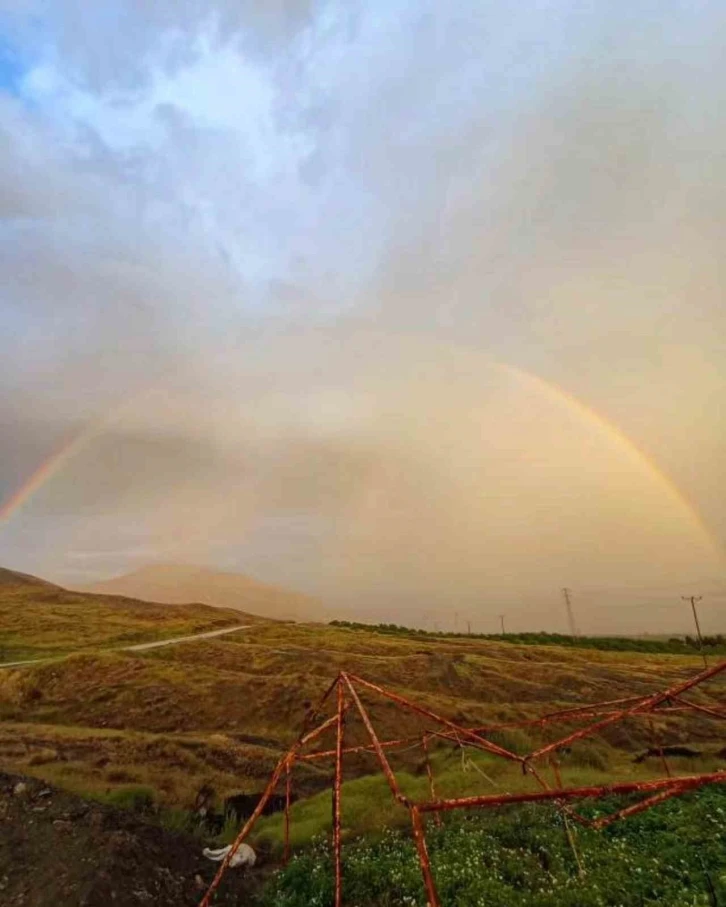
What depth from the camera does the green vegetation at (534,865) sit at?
527 inches

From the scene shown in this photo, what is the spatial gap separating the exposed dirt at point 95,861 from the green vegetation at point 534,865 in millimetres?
2518

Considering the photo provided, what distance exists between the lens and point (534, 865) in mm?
15312

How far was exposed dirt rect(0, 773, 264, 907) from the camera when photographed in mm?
14625

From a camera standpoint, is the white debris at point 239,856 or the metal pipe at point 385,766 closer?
the metal pipe at point 385,766

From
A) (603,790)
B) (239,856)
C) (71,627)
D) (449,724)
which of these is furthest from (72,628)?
(603,790)

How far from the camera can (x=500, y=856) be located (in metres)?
15.8

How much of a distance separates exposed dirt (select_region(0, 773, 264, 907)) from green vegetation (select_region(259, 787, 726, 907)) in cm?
252

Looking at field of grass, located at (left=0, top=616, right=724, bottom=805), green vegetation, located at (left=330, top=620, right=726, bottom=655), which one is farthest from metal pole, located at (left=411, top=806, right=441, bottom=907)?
green vegetation, located at (left=330, top=620, right=726, bottom=655)

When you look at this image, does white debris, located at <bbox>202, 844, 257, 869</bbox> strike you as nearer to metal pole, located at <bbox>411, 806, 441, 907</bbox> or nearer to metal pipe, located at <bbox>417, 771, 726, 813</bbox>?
metal pole, located at <bbox>411, 806, 441, 907</bbox>

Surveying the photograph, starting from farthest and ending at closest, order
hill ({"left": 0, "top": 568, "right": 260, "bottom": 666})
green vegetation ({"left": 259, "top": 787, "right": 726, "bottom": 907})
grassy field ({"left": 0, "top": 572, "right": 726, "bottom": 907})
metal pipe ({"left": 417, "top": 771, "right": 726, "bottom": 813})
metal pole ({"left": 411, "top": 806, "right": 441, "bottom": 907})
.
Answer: hill ({"left": 0, "top": 568, "right": 260, "bottom": 666}) → grassy field ({"left": 0, "top": 572, "right": 726, "bottom": 907}) → green vegetation ({"left": 259, "top": 787, "right": 726, "bottom": 907}) → metal pole ({"left": 411, "top": 806, "right": 441, "bottom": 907}) → metal pipe ({"left": 417, "top": 771, "right": 726, "bottom": 813})

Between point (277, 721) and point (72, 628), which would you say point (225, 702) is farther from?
point (72, 628)

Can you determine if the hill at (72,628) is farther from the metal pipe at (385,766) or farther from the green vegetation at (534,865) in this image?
the metal pipe at (385,766)

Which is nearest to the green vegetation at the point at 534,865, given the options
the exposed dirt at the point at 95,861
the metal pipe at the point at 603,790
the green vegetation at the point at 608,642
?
the exposed dirt at the point at 95,861

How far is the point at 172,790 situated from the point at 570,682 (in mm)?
39541
